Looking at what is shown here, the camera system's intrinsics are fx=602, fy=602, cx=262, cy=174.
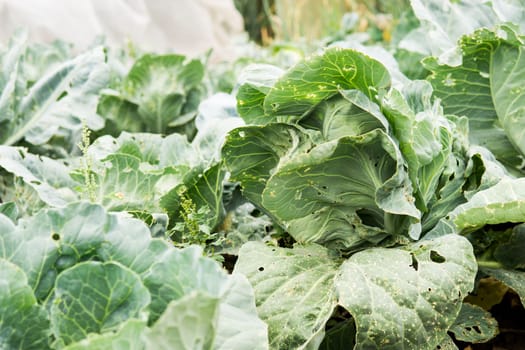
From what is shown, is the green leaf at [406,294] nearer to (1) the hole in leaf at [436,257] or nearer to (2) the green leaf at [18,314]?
(1) the hole in leaf at [436,257]

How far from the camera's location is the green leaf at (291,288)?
0.96 meters

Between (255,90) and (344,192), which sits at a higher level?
(255,90)

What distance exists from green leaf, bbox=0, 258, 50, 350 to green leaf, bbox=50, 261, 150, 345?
27 millimetres

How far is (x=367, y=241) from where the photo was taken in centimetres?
A: 117

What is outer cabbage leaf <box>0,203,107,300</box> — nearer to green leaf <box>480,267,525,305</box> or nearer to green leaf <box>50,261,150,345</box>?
green leaf <box>50,261,150,345</box>

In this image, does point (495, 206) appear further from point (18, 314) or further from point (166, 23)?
point (166, 23)

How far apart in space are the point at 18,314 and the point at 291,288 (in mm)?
→ 459

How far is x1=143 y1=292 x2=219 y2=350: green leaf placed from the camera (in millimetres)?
622

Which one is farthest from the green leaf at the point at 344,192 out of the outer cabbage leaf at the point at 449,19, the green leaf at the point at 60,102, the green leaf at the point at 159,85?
the green leaf at the point at 159,85

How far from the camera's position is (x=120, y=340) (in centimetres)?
66

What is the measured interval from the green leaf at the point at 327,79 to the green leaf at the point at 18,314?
1.71ft

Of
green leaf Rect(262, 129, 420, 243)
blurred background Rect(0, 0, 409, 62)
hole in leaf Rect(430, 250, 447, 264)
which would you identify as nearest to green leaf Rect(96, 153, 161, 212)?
green leaf Rect(262, 129, 420, 243)

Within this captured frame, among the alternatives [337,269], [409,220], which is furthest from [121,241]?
[409,220]

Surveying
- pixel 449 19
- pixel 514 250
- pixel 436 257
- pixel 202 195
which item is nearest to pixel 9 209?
pixel 202 195
